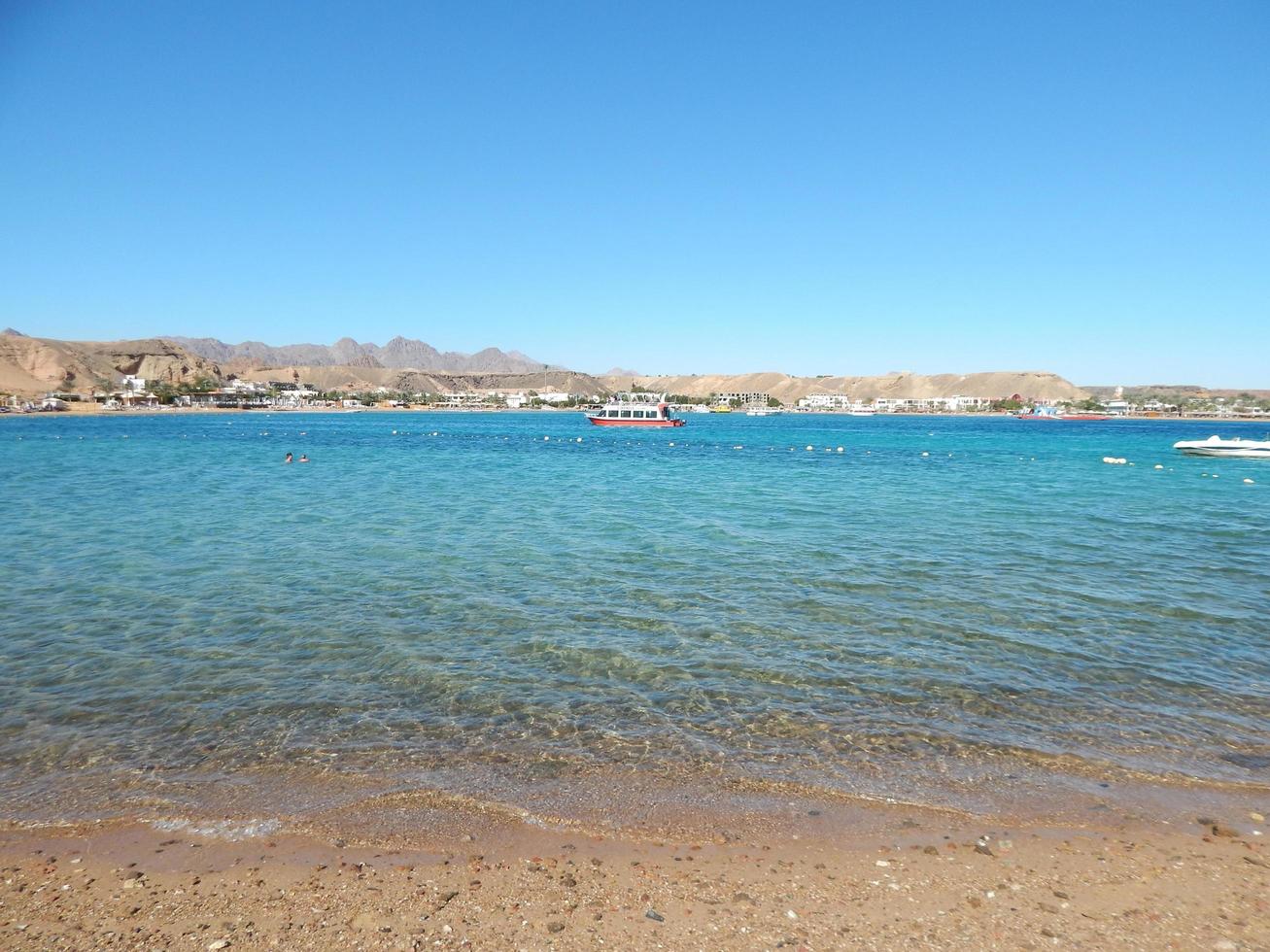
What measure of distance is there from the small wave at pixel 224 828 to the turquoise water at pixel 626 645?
839 mm

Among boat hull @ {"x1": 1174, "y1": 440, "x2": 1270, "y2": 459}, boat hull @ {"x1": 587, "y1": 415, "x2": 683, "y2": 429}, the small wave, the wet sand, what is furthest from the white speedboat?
the small wave

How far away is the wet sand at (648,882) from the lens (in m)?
4.89

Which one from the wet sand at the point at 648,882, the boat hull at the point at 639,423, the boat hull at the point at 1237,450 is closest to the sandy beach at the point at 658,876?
the wet sand at the point at 648,882

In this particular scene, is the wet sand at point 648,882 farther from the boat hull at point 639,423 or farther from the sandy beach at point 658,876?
the boat hull at point 639,423

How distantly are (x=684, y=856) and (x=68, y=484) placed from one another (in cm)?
3740

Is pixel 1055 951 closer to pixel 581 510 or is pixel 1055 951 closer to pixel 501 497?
pixel 581 510

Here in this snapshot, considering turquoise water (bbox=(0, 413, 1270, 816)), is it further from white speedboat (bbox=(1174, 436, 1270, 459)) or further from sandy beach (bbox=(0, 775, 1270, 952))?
white speedboat (bbox=(1174, 436, 1270, 459))

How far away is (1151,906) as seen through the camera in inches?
208

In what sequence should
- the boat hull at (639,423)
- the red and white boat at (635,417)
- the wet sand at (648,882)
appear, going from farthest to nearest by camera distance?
the red and white boat at (635,417) → the boat hull at (639,423) → the wet sand at (648,882)

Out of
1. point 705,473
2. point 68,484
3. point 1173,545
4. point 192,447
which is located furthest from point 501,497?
point 192,447

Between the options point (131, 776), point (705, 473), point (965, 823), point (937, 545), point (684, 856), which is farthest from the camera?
point (705, 473)

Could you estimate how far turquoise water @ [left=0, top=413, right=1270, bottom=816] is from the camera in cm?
776

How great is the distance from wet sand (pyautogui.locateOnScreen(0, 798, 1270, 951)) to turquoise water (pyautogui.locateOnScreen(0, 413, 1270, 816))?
0.98 metres

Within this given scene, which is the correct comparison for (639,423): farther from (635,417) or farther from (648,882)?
(648,882)
